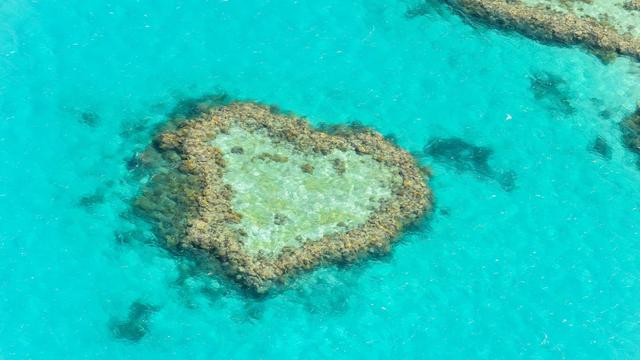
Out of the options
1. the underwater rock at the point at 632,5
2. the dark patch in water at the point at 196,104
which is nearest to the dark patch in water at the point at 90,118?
the dark patch in water at the point at 196,104

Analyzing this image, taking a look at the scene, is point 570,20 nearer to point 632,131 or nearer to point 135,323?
point 632,131

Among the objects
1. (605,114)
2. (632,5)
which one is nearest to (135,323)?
(605,114)

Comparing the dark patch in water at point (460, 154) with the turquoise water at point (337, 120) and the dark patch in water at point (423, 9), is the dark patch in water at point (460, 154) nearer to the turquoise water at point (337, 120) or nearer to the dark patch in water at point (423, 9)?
the turquoise water at point (337, 120)

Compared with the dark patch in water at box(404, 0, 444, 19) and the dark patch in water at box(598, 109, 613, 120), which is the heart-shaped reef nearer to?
the dark patch in water at box(404, 0, 444, 19)

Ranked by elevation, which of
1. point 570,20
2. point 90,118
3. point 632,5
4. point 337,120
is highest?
point 632,5

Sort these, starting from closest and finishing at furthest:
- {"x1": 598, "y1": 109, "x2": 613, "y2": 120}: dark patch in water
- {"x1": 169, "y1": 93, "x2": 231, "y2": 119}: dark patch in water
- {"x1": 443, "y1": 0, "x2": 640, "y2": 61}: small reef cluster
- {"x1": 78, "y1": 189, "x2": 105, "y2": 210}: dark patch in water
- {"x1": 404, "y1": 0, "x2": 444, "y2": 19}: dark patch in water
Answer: {"x1": 78, "y1": 189, "x2": 105, "y2": 210}: dark patch in water < {"x1": 169, "y1": 93, "x2": 231, "y2": 119}: dark patch in water < {"x1": 598, "y1": 109, "x2": 613, "y2": 120}: dark patch in water < {"x1": 443, "y1": 0, "x2": 640, "y2": 61}: small reef cluster < {"x1": 404, "y1": 0, "x2": 444, "y2": 19}: dark patch in water

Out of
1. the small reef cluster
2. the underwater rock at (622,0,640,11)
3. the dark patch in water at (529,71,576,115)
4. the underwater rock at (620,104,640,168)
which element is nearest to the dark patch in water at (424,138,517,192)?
the dark patch in water at (529,71,576,115)

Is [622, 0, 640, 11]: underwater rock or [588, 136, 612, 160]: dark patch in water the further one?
[622, 0, 640, 11]: underwater rock
